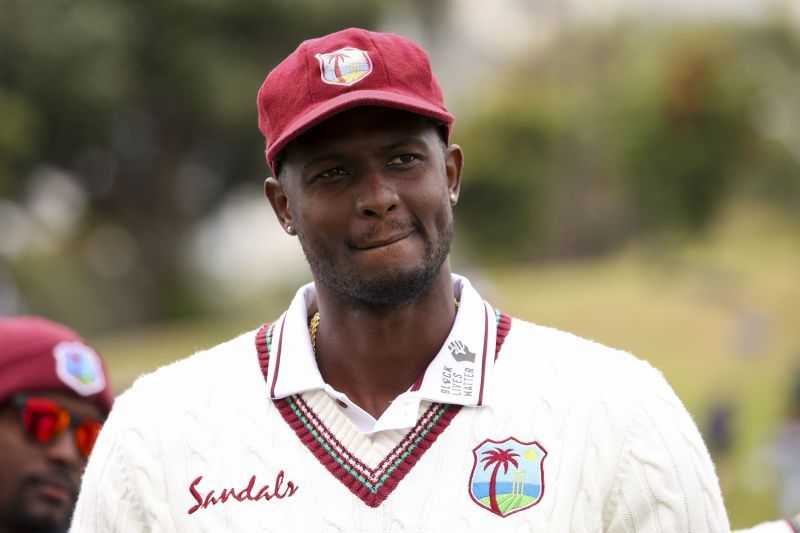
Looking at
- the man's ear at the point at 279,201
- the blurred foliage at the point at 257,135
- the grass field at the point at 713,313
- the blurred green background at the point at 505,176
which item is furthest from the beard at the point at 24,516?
the blurred foliage at the point at 257,135

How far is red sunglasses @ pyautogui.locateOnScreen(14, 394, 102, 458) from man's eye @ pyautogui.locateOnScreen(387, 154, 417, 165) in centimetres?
141

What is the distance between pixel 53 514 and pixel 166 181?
18.0 m

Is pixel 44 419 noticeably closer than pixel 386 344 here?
No

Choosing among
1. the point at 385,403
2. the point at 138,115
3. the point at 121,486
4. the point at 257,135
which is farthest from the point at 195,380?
the point at 138,115

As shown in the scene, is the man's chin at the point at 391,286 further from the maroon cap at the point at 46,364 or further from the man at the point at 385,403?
the maroon cap at the point at 46,364

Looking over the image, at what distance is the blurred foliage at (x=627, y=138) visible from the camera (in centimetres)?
893

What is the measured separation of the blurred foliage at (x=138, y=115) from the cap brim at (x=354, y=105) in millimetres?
14469

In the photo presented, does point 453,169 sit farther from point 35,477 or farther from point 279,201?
point 35,477

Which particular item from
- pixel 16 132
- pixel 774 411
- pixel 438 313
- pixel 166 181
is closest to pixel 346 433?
pixel 438 313

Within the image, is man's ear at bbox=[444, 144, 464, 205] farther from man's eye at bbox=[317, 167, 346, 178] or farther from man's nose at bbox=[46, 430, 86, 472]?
man's nose at bbox=[46, 430, 86, 472]

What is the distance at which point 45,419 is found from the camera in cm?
320

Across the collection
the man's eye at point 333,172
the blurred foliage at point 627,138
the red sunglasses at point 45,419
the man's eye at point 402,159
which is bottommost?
the red sunglasses at point 45,419

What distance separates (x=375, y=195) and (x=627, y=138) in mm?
7760

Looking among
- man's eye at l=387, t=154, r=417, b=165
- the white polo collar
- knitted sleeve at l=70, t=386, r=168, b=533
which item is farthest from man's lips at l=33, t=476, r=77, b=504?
man's eye at l=387, t=154, r=417, b=165
